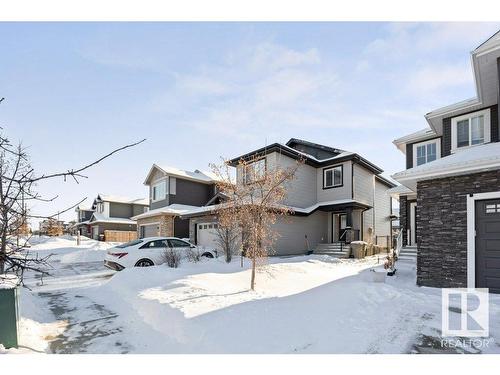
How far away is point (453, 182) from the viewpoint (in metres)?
8.69

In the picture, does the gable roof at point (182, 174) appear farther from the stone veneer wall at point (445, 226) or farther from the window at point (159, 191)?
the stone veneer wall at point (445, 226)

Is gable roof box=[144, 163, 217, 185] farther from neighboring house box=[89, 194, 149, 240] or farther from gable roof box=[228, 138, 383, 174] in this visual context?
neighboring house box=[89, 194, 149, 240]

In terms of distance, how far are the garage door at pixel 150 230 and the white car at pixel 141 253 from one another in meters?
12.2

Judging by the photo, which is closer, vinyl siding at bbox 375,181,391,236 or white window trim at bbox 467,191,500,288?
white window trim at bbox 467,191,500,288

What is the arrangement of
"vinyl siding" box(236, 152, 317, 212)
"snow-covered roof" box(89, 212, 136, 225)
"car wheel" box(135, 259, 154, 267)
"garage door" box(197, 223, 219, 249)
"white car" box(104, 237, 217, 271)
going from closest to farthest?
"white car" box(104, 237, 217, 271)
"car wheel" box(135, 259, 154, 267)
"vinyl siding" box(236, 152, 317, 212)
"garage door" box(197, 223, 219, 249)
"snow-covered roof" box(89, 212, 136, 225)

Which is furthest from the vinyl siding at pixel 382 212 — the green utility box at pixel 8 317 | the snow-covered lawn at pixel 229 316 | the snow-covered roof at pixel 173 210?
the green utility box at pixel 8 317

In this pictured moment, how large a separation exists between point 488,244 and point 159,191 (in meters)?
23.4

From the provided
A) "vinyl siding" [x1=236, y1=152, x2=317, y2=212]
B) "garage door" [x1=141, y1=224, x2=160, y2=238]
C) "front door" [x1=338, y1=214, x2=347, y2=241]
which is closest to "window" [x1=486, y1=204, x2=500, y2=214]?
"vinyl siding" [x1=236, y1=152, x2=317, y2=212]

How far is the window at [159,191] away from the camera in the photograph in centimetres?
2597

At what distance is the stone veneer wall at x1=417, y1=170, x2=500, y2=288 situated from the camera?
831cm

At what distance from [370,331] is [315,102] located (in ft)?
21.6

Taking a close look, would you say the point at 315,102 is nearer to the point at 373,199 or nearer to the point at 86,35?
the point at 86,35

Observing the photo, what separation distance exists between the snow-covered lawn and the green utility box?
45cm

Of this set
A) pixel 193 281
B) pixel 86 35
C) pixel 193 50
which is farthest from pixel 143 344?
pixel 193 50
